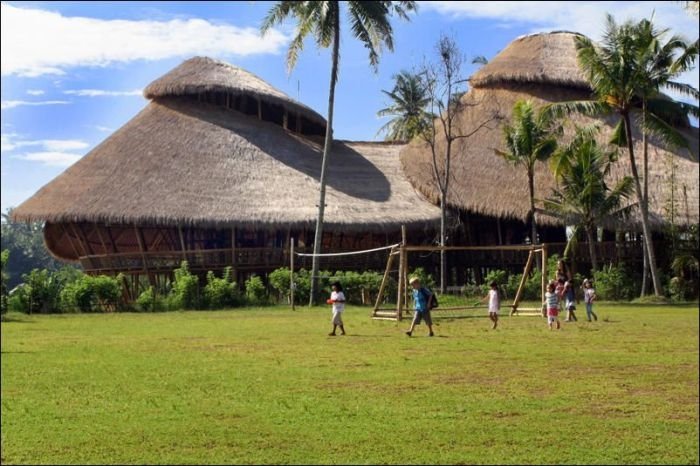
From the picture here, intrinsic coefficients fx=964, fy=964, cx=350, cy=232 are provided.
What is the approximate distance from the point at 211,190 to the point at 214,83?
7.20 metres

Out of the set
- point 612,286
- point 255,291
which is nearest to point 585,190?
point 612,286

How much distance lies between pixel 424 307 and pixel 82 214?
16.9 metres

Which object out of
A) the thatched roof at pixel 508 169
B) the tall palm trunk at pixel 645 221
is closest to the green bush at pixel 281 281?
the thatched roof at pixel 508 169

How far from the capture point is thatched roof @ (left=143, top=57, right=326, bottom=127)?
37.1m

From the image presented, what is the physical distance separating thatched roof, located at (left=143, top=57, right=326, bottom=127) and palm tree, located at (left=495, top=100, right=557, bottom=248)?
33.1ft

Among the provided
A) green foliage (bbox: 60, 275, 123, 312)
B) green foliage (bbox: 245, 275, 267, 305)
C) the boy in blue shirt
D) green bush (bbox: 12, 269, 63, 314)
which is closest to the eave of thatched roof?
green foliage (bbox: 245, 275, 267, 305)

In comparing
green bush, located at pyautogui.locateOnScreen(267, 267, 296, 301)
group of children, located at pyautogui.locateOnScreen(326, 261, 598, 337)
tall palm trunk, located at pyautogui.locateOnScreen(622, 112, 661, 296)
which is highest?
tall palm trunk, located at pyautogui.locateOnScreen(622, 112, 661, 296)

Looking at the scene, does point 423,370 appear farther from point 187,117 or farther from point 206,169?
point 187,117

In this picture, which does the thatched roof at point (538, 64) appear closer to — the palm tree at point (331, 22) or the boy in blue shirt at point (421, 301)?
the palm tree at point (331, 22)

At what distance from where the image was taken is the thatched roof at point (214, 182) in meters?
30.3

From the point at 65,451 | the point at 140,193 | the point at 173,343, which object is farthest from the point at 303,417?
the point at 140,193

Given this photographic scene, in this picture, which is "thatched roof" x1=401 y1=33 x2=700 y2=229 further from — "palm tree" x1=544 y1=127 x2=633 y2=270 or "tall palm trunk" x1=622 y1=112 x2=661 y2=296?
"tall palm trunk" x1=622 y1=112 x2=661 y2=296

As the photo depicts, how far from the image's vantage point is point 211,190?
31516 mm

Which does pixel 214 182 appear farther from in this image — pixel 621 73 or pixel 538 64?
pixel 538 64
